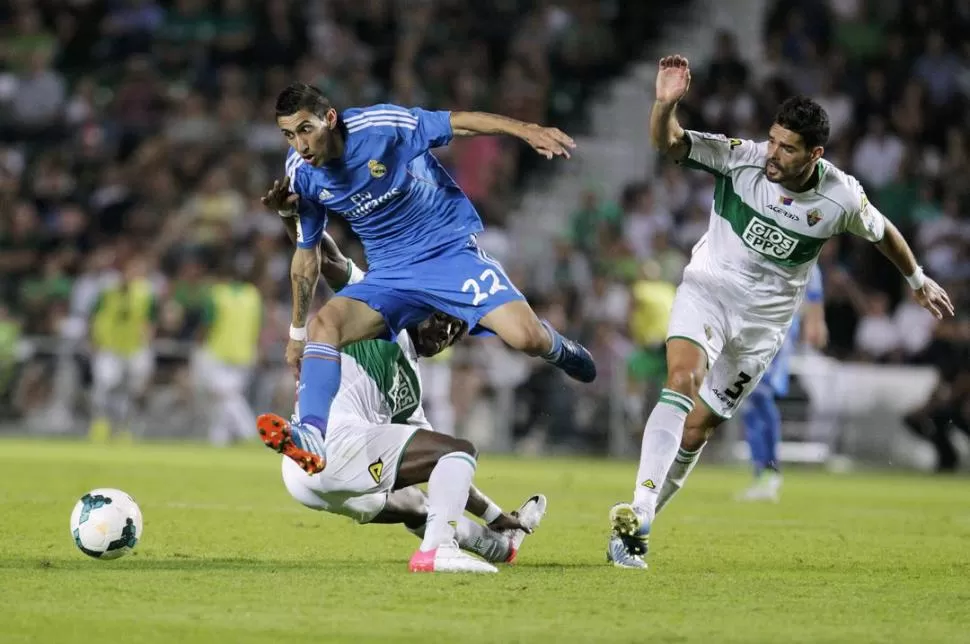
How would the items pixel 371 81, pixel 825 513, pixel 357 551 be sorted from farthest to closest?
pixel 371 81 < pixel 825 513 < pixel 357 551

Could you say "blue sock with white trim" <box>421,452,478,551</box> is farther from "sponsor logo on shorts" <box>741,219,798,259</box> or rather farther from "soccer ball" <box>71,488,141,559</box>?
"sponsor logo on shorts" <box>741,219,798,259</box>

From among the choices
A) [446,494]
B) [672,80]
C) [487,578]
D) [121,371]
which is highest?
[672,80]

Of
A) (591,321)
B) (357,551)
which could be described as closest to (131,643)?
(357,551)

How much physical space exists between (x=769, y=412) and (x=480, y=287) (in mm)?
5762

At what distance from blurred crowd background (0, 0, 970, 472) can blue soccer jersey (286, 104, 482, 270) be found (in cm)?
1047

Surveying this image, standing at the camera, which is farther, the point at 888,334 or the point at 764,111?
the point at 764,111

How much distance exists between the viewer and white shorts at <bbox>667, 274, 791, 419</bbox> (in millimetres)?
8938

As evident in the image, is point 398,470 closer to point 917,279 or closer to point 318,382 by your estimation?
point 318,382

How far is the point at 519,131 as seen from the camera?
8.21m

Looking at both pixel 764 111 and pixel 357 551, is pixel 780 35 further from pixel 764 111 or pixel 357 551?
pixel 357 551

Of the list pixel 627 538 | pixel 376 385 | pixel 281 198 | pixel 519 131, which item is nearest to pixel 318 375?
pixel 376 385

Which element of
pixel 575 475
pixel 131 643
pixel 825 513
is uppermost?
pixel 131 643

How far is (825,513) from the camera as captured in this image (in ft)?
41.8

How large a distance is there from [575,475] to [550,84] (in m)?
8.69
